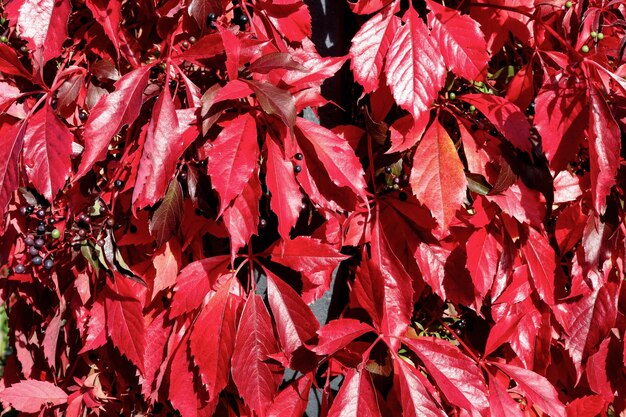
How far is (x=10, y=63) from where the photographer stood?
1.00 metres

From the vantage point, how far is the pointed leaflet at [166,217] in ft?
3.11

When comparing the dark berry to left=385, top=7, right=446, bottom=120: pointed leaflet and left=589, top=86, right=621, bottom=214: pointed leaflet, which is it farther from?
left=589, top=86, right=621, bottom=214: pointed leaflet

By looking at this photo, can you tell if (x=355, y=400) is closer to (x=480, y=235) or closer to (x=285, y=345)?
(x=285, y=345)

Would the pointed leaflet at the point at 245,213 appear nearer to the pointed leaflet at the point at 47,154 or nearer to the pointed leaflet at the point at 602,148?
the pointed leaflet at the point at 47,154

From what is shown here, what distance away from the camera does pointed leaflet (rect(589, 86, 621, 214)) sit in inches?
37.6

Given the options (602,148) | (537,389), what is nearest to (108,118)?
(602,148)

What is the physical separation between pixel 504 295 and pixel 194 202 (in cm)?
60

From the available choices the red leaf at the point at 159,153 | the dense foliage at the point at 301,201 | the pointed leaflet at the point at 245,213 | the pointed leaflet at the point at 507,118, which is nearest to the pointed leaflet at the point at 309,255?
the dense foliage at the point at 301,201

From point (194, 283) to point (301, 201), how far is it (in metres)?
0.24

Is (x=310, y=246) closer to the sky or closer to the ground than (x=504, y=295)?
closer to the sky

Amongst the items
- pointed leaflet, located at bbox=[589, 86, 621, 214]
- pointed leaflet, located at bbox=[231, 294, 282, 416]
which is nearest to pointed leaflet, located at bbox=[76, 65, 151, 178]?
pointed leaflet, located at bbox=[231, 294, 282, 416]

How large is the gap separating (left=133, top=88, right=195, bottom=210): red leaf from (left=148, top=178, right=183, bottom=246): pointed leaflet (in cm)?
5

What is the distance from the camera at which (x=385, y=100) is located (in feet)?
3.57

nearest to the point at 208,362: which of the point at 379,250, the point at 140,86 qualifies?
the point at 379,250
